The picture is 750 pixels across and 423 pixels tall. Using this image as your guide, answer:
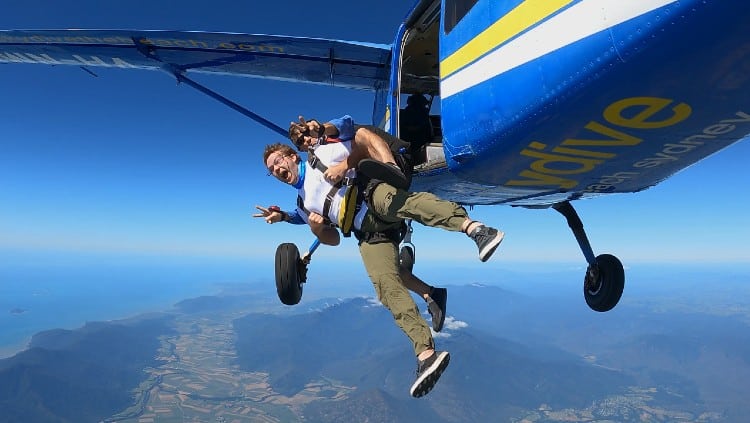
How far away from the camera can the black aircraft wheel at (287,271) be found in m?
4.52

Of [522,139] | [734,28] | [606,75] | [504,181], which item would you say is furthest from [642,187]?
[734,28]

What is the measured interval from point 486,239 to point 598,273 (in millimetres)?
4344

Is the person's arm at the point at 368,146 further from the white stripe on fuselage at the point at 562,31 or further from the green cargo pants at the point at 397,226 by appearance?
the white stripe on fuselage at the point at 562,31

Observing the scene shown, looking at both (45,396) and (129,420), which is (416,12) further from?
(45,396)

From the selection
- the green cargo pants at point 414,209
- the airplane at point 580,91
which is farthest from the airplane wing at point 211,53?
the green cargo pants at point 414,209

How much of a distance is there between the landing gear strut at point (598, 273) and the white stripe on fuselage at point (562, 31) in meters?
3.69

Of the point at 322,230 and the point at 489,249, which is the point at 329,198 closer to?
the point at 322,230

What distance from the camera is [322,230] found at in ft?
13.5

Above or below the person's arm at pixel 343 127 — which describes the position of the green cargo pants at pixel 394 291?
below

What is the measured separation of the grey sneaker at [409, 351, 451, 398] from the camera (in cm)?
279

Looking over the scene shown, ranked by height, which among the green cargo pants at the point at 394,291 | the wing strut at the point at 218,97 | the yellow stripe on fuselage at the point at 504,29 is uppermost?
the wing strut at the point at 218,97

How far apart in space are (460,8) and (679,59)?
185 centimetres

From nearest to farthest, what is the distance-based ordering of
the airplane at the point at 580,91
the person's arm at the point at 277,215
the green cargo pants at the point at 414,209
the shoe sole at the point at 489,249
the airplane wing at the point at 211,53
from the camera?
the airplane at the point at 580,91, the shoe sole at the point at 489,249, the green cargo pants at the point at 414,209, the person's arm at the point at 277,215, the airplane wing at the point at 211,53

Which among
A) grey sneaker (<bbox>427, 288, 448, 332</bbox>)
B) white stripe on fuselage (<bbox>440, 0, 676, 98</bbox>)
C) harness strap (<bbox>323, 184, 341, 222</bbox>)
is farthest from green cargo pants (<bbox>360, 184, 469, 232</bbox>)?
grey sneaker (<bbox>427, 288, 448, 332</bbox>)
